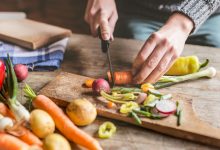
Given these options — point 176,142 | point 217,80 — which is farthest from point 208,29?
point 176,142

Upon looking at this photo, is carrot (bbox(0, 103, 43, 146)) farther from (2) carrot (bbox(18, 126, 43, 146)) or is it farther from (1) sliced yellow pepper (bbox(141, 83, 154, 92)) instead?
(1) sliced yellow pepper (bbox(141, 83, 154, 92))

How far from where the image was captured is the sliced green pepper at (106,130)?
40.8 inches

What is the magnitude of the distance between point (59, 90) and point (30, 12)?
79.0 inches

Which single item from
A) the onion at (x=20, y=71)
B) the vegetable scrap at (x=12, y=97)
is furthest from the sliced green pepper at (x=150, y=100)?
the onion at (x=20, y=71)

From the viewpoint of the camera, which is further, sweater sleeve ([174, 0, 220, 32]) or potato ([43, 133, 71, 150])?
sweater sleeve ([174, 0, 220, 32])

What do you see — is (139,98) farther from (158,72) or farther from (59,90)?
(59,90)

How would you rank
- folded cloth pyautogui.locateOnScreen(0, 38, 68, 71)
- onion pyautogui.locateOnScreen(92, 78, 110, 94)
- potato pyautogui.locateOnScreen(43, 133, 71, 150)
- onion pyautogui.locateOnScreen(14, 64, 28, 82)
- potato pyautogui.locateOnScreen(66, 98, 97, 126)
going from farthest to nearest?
folded cloth pyautogui.locateOnScreen(0, 38, 68, 71)
onion pyautogui.locateOnScreen(14, 64, 28, 82)
onion pyautogui.locateOnScreen(92, 78, 110, 94)
potato pyautogui.locateOnScreen(66, 98, 97, 126)
potato pyautogui.locateOnScreen(43, 133, 71, 150)

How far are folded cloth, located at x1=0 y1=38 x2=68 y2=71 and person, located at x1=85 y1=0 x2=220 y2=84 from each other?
0.16 m

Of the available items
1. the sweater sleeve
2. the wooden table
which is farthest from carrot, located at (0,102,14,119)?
the sweater sleeve

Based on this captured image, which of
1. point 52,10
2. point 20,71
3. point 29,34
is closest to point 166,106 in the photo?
point 20,71

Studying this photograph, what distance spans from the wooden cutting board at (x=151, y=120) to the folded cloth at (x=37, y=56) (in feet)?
0.43

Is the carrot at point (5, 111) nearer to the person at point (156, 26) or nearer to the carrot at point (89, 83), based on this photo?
the carrot at point (89, 83)

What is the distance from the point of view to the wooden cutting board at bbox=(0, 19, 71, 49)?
4.92 ft

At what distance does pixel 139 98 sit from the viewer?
113cm
